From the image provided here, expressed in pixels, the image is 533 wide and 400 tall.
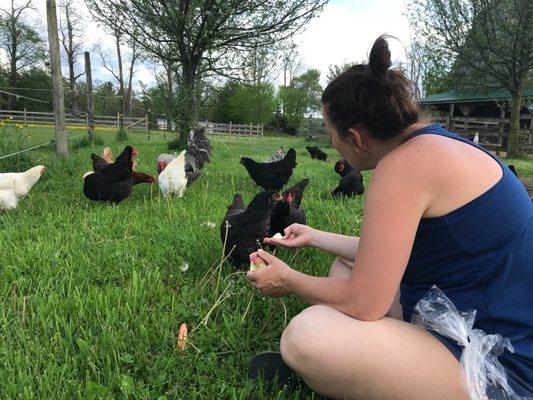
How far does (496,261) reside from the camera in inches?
A: 47.6

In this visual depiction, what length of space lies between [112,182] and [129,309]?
98.2 inches

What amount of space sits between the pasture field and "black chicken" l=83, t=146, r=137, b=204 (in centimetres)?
52

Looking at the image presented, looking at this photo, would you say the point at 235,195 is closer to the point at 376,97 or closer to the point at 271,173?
the point at 271,173

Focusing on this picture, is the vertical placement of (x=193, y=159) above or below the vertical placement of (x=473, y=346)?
above

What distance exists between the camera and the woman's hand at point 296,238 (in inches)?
78.8

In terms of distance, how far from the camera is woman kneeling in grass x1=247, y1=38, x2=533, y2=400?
3.92 ft

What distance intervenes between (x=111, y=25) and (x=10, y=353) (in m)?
10.7

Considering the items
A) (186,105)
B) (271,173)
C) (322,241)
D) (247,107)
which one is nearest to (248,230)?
(322,241)

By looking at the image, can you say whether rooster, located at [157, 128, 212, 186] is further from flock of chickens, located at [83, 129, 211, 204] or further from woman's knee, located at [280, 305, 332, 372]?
woman's knee, located at [280, 305, 332, 372]

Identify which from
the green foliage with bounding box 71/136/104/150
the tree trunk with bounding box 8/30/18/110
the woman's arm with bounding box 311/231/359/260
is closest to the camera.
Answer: the woman's arm with bounding box 311/231/359/260

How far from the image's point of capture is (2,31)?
89.7 feet

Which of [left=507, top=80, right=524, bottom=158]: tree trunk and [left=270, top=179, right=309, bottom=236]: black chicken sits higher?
[left=507, top=80, right=524, bottom=158]: tree trunk

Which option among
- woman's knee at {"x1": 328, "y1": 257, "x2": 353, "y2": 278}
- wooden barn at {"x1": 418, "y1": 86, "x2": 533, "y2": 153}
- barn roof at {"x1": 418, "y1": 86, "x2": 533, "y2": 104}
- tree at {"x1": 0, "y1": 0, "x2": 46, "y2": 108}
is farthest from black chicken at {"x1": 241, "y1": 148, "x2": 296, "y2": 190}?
tree at {"x1": 0, "y1": 0, "x2": 46, "y2": 108}

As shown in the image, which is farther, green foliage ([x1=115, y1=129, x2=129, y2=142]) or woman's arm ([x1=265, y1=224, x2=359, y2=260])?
green foliage ([x1=115, y1=129, x2=129, y2=142])
